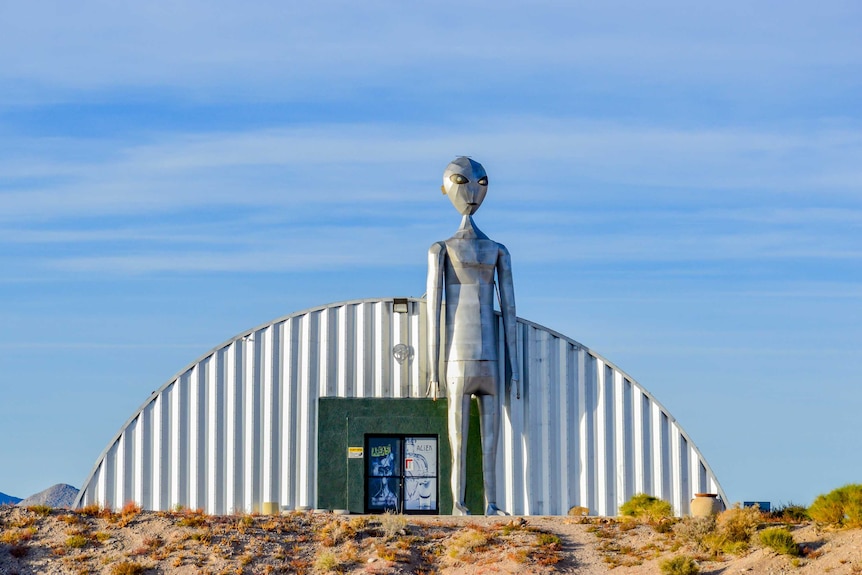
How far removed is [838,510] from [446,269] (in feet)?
29.4

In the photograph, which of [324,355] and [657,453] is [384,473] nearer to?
[324,355]

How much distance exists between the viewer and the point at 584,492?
111ft

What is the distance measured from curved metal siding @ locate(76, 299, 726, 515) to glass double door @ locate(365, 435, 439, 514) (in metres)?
1.04

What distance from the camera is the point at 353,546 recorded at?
28.9m

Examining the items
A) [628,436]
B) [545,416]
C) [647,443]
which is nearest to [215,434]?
[545,416]

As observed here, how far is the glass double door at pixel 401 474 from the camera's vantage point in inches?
1328

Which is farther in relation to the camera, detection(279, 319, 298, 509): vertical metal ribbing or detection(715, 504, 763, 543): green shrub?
detection(279, 319, 298, 509): vertical metal ribbing

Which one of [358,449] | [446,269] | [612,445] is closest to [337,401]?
[358,449]

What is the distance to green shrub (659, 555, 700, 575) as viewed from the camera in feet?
89.2

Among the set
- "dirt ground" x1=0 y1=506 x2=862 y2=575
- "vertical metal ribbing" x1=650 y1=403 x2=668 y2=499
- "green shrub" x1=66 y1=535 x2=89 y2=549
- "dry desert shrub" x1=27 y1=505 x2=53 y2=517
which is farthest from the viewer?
"vertical metal ribbing" x1=650 y1=403 x2=668 y2=499

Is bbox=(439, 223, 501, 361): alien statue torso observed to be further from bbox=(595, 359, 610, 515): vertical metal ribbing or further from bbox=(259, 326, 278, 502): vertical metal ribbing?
bbox=(259, 326, 278, 502): vertical metal ribbing

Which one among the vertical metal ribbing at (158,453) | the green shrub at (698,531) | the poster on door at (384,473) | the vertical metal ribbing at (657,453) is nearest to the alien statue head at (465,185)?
the poster on door at (384,473)

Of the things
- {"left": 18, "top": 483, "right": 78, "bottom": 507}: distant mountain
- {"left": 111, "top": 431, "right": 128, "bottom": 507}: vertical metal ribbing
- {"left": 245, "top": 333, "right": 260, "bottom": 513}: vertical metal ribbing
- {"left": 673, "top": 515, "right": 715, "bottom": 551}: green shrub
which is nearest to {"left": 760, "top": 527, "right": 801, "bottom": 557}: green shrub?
{"left": 673, "top": 515, "right": 715, "bottom": 551}: green shrub

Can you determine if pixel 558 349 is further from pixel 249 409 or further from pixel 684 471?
pixel 249 409
